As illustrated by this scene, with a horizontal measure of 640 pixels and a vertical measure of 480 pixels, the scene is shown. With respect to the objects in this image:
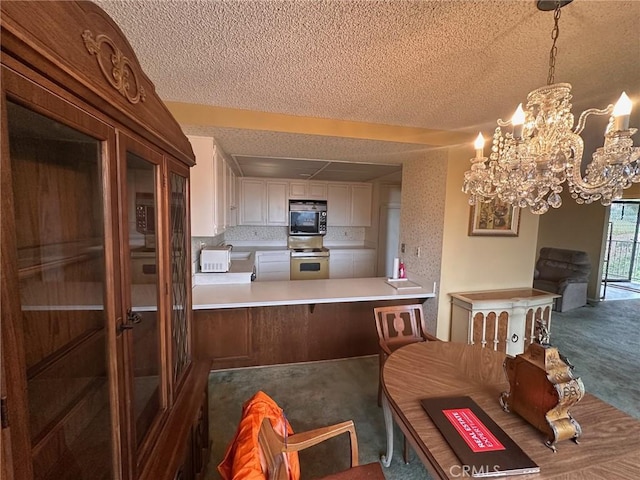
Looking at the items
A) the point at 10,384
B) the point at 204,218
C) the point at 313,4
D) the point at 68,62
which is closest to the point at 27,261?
the point at 10,384

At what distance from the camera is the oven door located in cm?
516

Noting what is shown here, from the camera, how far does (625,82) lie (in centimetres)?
165

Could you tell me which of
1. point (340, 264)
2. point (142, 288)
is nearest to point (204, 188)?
point (142, 288)

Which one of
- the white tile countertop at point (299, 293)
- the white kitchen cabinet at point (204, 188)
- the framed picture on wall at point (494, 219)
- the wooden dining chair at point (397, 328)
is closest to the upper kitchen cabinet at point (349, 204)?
the white tile countertop at point (299, 293)

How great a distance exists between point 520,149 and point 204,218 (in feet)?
7.76

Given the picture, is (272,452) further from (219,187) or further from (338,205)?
(338,205)

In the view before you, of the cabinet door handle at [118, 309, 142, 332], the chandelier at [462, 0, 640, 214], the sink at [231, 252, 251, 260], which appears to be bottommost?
the sink at [231, 252, 251, 260]

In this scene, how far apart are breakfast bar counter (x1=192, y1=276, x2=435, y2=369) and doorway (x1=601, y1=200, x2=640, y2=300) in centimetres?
648

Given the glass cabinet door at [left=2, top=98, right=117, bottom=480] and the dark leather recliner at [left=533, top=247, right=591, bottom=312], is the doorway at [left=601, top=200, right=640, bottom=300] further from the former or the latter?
the glass cabinet door at [left=2, top=98, right=117, bottom=480]

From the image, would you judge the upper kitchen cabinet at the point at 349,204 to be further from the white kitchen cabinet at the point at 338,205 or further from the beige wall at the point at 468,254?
the beige wall at the point at 468,254

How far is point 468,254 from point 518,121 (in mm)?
1753

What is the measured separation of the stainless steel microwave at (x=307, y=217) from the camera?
5164 mm

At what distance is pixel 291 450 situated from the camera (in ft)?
3.18

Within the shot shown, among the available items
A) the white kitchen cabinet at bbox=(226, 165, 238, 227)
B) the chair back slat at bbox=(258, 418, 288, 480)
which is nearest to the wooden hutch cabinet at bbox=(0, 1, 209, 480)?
the chair back slat at bbox=(258, 418, 288, 480)
